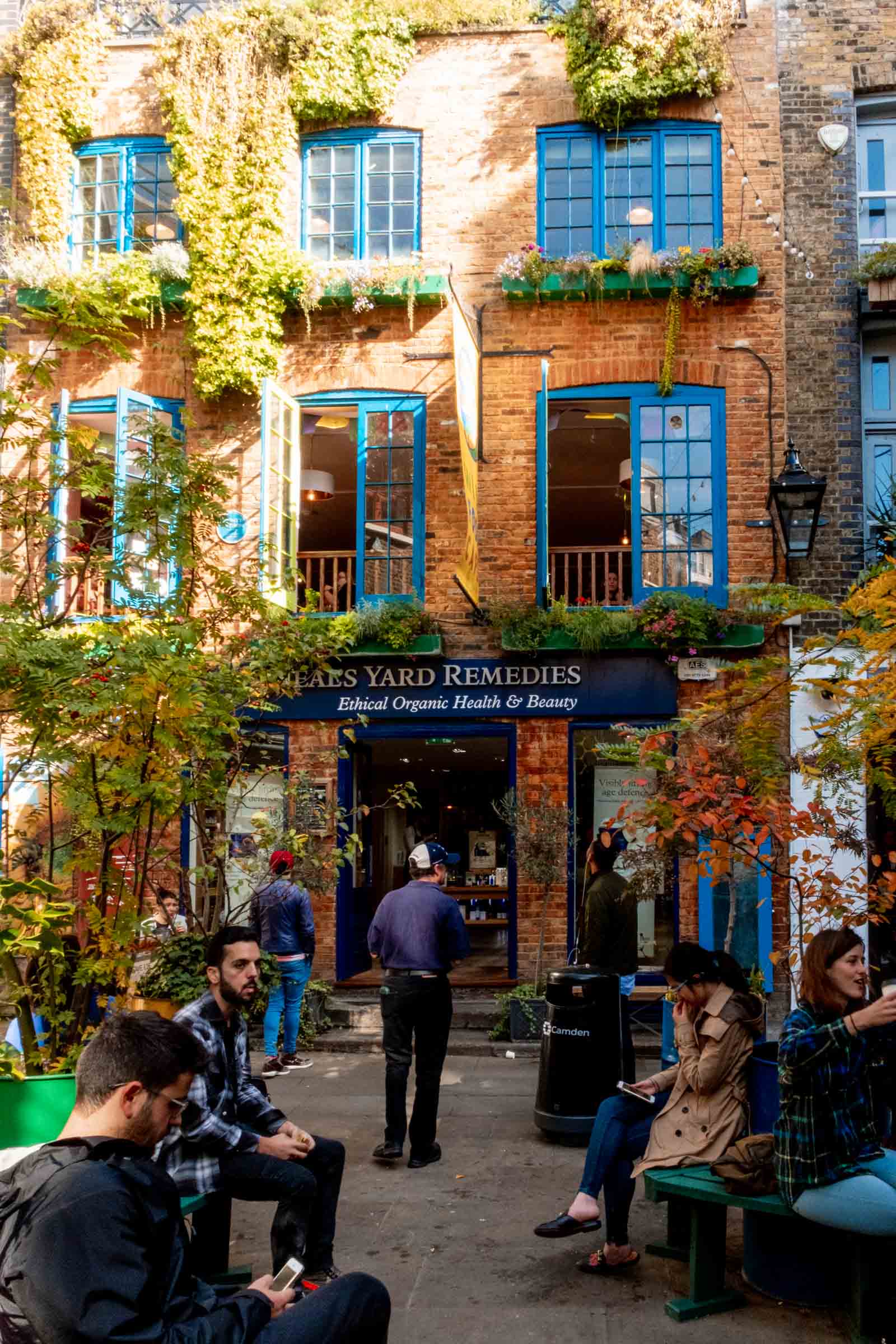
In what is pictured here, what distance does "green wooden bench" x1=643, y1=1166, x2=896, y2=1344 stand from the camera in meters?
4.83

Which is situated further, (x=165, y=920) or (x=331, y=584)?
(x=331, y=584)

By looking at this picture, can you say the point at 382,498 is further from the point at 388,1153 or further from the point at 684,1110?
the point at 684,1110

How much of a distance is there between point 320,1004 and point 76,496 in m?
5.94

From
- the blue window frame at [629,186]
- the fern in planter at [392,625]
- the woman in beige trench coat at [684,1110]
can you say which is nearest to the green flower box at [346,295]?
the blue window frame at [629,186]

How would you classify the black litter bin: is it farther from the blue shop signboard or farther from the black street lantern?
the black street lantern

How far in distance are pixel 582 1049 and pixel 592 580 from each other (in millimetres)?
6244

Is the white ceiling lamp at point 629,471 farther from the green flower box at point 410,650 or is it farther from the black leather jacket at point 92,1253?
the black leather jacket at point 92,1253

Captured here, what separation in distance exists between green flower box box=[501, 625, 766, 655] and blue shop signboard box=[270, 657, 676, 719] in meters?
0.15

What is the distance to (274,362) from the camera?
531 inches

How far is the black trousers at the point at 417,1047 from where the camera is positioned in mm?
7680

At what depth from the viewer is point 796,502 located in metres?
11.8

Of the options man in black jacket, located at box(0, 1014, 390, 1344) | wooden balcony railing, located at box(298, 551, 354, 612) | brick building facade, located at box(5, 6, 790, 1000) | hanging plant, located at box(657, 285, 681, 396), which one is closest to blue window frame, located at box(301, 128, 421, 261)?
brick building facade, located at box(5, 6, 790, 1000)

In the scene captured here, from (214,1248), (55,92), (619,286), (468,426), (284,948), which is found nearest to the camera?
(214,1248)

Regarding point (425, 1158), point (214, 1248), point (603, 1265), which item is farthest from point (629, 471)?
point (214, 1248)
